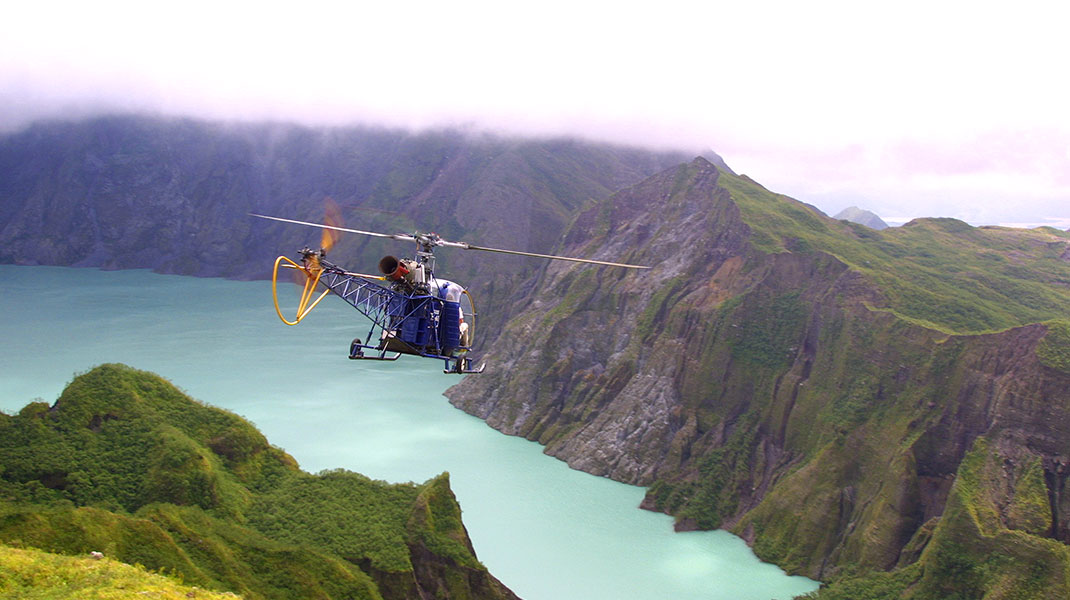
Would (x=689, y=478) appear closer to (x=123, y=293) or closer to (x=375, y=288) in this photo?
(x=375, y=288)

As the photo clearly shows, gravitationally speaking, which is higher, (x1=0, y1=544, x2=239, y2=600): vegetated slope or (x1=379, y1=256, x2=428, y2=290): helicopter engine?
(x1=379, y1=256, x2=428, y2=290): helicopter engine

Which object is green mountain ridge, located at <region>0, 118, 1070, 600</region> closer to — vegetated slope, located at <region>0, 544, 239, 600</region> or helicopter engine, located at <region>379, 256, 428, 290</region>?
vegetated slope, located at <region>0, 544, 239, 600</region>

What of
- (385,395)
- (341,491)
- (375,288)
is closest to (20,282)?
(385,395)

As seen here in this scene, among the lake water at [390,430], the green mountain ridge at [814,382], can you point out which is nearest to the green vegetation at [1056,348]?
the green mountain ridge at [814,382]

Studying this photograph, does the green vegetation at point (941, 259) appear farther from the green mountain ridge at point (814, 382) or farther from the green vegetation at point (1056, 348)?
the green vegetation at point (1056, 348)

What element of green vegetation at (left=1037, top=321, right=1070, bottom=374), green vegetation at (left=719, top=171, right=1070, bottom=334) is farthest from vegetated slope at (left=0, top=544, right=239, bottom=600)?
green vegetation at (left=719, top=171, right=1070, bottom=334)

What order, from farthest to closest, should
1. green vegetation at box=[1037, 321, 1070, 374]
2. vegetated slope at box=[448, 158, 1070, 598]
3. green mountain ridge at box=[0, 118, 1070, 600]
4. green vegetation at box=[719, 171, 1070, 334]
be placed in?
green vegetation at box=[719, 171, 1070, 334] → green vegetation at box=[1037, 321, 1070, 374] → vegetated slope at box=[448, 158, 1070, 598] → green mountain ridge at box=[0, 118, 1070, 600]
